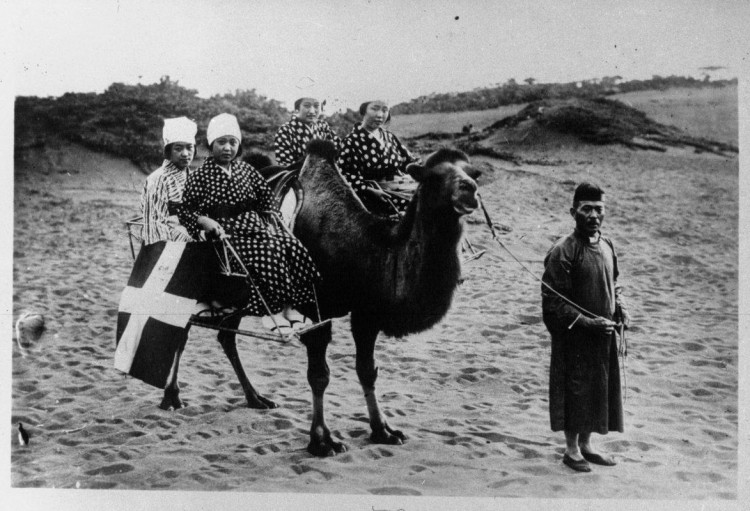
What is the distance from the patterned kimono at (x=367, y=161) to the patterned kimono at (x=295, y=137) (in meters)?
0.29

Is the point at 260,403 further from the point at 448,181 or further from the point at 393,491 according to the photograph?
the point at 448,181

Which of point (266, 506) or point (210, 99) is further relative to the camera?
point (210, 99)

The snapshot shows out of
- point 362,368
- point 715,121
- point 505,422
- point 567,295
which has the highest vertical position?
point 715,121

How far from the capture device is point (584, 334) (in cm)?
481

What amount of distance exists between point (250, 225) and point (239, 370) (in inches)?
41.5

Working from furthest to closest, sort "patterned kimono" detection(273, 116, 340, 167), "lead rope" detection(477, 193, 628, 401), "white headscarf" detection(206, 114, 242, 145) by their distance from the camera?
"patterned kimono" detection(273, 116, 340, 167) → "white headscarf" detection(206, 114, 242, 145) → "lead rope" detection(477, 193, 628, 401)

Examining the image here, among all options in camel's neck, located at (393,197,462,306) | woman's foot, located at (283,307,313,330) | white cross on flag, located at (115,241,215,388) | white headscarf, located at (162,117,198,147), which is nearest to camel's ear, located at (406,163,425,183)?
camel's neck, located at (393,197,462,306)

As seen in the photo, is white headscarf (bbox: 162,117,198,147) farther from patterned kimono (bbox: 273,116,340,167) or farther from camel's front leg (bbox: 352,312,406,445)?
camel's front leg (bbox: 352,312,406,445)

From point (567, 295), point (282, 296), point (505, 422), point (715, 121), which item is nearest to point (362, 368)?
point (282, 296)

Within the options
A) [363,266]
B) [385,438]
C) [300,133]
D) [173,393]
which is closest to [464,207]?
[363,266]

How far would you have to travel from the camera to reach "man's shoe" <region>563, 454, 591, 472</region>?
487 centimetres

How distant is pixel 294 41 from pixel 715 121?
309cm

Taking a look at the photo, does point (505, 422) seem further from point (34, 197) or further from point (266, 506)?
point (34, 197)

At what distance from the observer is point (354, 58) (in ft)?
18.2
